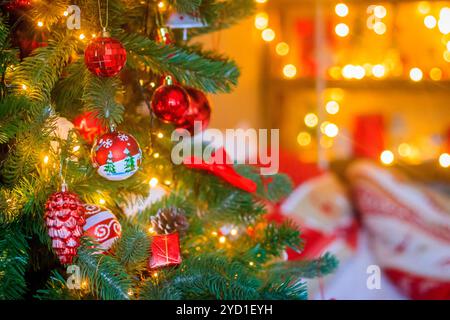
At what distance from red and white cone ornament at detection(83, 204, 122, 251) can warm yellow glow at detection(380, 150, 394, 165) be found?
170 centimetres

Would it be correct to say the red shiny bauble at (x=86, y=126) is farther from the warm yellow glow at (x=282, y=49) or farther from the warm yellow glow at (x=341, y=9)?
the warm yellow glow at (x=282, y=49)

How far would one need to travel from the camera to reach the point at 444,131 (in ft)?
8.82

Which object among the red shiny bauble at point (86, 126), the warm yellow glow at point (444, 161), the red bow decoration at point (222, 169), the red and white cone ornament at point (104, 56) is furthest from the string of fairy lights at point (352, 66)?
the red and white cone ornament at point (104, 56)

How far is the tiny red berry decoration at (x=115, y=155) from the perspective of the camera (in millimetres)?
707

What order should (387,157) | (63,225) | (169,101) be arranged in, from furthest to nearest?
(387,157) → (169,101) → (63,225)

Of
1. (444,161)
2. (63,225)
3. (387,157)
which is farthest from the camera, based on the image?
(387,157)

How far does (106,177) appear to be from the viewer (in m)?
0.73

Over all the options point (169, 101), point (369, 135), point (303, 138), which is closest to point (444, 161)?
point (369, 135)

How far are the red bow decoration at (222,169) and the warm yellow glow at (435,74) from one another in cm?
187

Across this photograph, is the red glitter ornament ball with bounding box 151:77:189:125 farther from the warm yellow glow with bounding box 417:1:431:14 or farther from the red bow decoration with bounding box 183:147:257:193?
the warm yellow glow with bounding box 417:1:431:14

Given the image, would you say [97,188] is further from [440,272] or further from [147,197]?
[440,272]

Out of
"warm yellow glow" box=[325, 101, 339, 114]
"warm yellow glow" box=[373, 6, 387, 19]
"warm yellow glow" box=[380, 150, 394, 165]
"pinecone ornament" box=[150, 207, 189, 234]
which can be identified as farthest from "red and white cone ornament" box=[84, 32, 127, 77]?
"warm yellow glow" box=[325, 101, 339, 114]

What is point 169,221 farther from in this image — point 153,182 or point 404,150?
point 404,150
